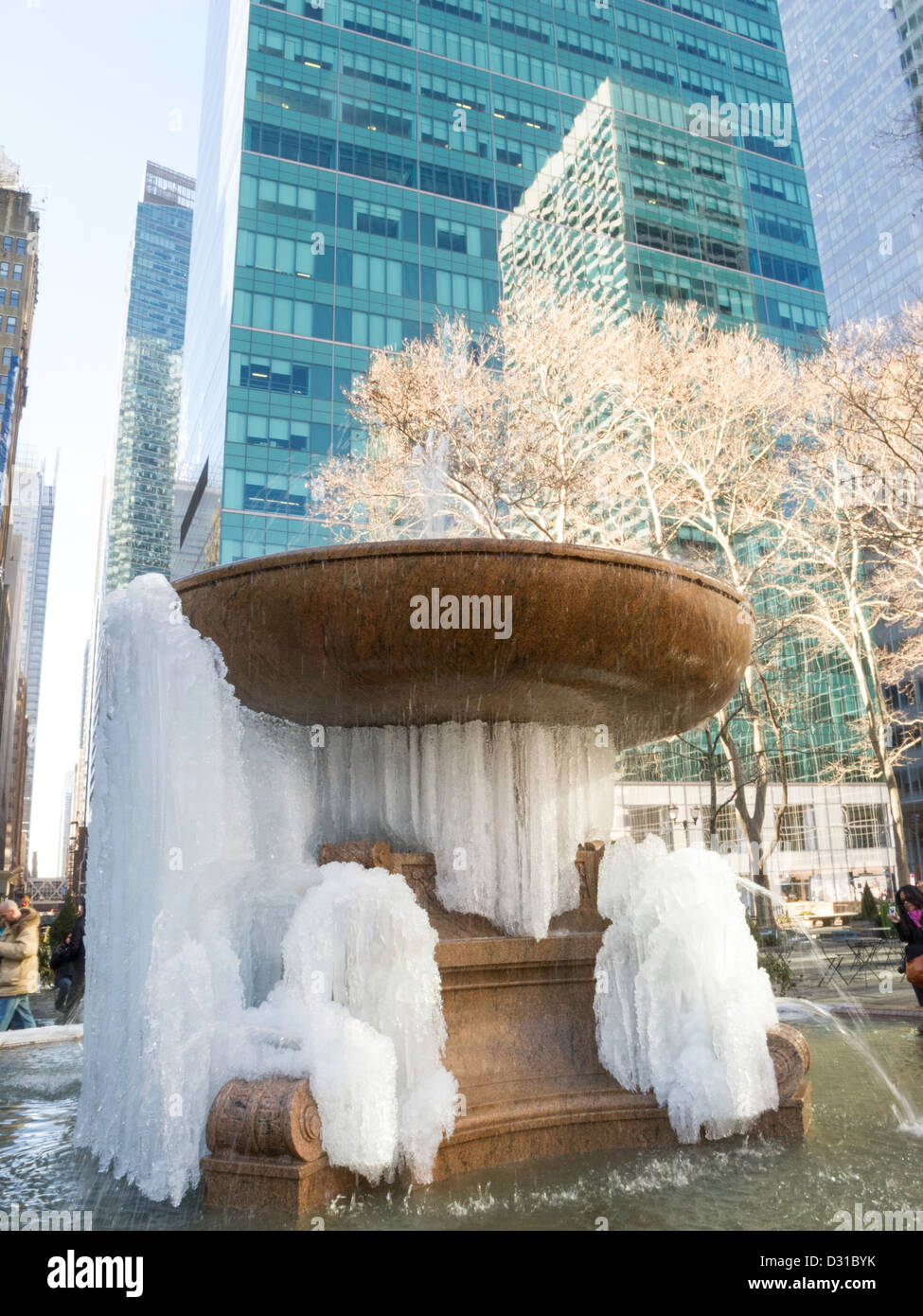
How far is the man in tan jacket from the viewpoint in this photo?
6867 millimetres

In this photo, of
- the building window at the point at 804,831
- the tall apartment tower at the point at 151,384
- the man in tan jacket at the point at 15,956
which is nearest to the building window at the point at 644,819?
the building window at the point at 804,831

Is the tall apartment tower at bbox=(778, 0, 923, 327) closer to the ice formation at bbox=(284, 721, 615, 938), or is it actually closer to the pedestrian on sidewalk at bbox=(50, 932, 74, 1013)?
the ice formation at bbox=(284, 721, 615, 938)

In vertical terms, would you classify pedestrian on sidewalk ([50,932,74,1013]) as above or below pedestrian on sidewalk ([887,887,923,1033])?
below

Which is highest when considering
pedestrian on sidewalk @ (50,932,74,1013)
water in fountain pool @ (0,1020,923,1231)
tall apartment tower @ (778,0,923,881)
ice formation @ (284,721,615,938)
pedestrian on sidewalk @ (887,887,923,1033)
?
tall apartment tower @ (778,0,923,881)

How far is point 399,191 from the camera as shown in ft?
169

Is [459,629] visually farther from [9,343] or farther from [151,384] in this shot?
[151,384]

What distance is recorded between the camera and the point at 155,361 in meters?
148

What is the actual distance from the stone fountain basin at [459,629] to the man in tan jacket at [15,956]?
329 cm

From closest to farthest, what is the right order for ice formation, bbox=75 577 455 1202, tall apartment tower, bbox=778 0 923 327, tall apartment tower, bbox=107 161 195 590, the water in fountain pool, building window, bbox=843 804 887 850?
the water in fountain pool, ice formation, bbox=75 577 455 1202, building window, bbox=843 804 887 850, tall apartment tower, bbox=778 0 923 327, tall apartment tower, bbox=107 161 195 590

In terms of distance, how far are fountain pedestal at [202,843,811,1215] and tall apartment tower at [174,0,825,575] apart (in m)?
37.0

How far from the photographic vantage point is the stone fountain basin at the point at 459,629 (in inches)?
165

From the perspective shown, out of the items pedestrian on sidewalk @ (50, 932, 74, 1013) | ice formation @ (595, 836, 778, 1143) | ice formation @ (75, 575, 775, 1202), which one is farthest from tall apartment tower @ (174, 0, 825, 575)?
ice formation @ (595, 836, 778, 1143)

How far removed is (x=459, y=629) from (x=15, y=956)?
4.81 meters
